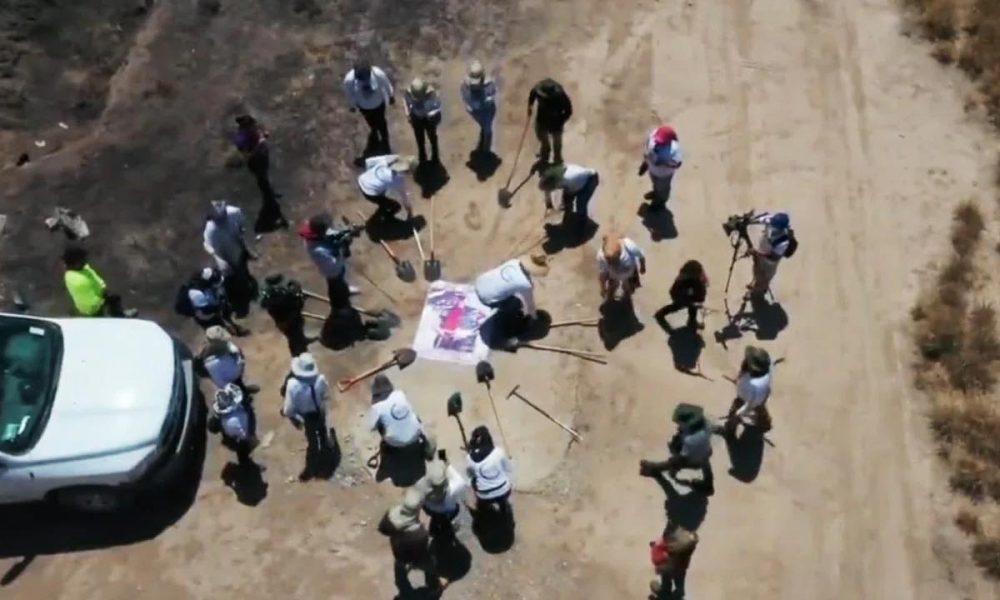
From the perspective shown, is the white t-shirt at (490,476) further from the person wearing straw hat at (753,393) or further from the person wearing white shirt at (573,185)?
the person wearing white shirt at (573,185)

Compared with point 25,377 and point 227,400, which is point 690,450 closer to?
point 227,400

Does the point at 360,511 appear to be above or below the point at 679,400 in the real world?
below

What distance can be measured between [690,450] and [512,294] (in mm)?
2863

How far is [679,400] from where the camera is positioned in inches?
547

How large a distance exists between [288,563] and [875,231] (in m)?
8.85

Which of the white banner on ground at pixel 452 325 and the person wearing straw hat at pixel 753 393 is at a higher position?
the person wearing straw hat at pixel 753 393

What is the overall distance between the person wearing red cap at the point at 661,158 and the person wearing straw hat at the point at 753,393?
3102mm

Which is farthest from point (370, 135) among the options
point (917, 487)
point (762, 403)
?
point (917, 487)

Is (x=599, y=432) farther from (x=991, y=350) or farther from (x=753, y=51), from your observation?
(x=753, y=51)

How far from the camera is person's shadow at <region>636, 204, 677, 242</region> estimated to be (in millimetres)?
15516

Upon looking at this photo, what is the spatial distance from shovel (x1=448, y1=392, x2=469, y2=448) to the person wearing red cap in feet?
13.3

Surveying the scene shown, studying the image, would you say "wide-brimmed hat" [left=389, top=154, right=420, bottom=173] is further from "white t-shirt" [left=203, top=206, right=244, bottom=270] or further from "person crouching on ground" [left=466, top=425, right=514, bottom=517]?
"person crouching on ground" [left=466, top=425, right=514, bottom=517]

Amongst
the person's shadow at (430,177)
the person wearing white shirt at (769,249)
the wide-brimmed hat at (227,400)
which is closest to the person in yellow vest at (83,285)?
the wide-brimmed hat at (227,400)

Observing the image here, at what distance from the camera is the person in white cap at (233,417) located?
12664mm
